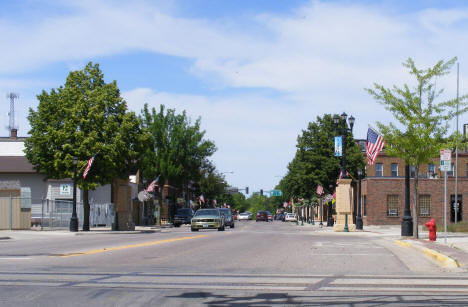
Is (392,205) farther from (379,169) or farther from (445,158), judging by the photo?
(445,158)

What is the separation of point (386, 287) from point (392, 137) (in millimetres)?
17099

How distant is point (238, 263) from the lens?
14.4 meters

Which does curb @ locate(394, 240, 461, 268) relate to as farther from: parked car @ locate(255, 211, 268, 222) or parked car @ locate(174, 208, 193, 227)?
parked car @ locate(255, 211, 268, 222)

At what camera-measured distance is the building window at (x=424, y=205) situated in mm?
57656

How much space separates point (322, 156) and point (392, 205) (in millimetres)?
8823

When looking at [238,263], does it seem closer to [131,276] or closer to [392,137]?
[131,276]

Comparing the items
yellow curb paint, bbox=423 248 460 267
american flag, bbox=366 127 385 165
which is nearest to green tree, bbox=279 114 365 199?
american flag, bbox=366 127 385 165

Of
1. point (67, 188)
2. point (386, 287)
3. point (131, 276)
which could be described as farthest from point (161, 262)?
point (67, 188)

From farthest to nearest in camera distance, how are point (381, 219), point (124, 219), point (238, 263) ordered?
point (381, 219)
point (124, 219)
point (238, 263)

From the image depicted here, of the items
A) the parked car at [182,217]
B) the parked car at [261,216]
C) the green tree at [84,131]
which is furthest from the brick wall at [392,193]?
the parked car at [261,216]

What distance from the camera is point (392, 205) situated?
58.5m

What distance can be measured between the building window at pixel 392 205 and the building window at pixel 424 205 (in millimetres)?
2121

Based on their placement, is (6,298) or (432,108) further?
(432,108)

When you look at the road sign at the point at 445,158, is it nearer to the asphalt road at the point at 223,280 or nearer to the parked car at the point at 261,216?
the asphalt road at the point at 223,280
